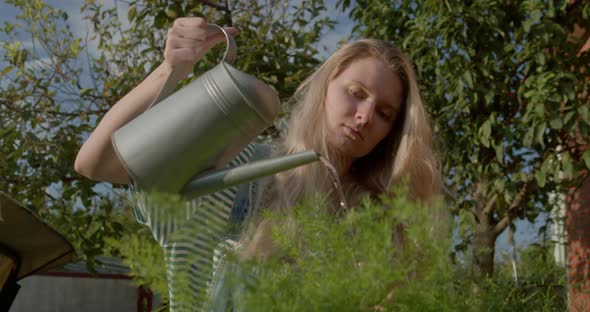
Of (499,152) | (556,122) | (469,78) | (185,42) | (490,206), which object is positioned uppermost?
(185,42)

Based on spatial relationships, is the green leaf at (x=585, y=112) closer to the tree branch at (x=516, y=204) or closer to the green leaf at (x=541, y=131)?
the green leaf at (x=541, y=131)

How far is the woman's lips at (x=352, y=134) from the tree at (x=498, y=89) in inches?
87.3

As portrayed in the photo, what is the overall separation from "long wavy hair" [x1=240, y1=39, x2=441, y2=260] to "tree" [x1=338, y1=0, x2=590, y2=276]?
1899mm

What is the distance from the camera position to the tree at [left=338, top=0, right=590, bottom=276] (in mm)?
3711

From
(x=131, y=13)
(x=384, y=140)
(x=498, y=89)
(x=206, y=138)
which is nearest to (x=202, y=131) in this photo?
(x=206, y=138)

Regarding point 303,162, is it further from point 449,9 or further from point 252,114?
point 449,9

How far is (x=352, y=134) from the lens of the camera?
4.49 ft

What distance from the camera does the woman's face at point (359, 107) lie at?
1.37 metres

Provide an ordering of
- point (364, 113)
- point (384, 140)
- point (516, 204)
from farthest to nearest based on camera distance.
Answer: point (516, 204)
point (384, 140)
point (364, 113)

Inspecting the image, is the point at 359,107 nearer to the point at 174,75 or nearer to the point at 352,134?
the point at 352,134

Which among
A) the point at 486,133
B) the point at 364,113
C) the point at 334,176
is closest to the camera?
the point at 334,176

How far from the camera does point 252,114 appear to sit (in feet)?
2.67

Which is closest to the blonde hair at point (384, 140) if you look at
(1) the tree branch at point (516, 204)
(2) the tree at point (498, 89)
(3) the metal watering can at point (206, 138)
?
(3) the metal watering can at point (206, 138)

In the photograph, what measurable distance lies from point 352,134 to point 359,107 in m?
0.06
